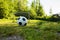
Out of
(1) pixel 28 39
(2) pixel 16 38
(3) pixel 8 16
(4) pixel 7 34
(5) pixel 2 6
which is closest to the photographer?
(1) pixel 28 39

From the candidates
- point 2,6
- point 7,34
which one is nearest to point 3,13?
point 2,6

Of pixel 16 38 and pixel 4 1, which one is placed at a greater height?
pixel 4 1

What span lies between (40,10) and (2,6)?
Answer: 51.1 feet

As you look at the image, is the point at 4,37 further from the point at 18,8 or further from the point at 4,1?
the point at 18,8

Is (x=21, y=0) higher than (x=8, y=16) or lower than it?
higher

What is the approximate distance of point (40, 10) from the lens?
4397 centimetres

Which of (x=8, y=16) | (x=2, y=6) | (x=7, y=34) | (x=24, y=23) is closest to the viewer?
(x=7, y=34)

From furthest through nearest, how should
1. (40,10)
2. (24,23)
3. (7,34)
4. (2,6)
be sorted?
(40,10) → (2,6) → (24,23) → (7,34)

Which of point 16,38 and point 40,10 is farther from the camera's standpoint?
point 40,10

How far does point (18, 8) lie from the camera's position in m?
44.4

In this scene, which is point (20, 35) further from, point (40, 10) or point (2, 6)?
point (40, 10)

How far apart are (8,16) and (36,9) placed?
1340cm

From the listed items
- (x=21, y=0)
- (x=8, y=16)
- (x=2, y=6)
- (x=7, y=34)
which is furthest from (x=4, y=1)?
(x=7, y=34)

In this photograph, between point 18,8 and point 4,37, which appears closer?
point 4,37
